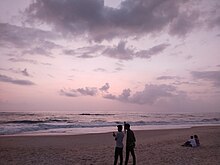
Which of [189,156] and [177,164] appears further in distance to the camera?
→ [189,156]

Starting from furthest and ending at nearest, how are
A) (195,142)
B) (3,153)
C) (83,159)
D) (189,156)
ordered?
(195,142)
(3,153)
(189,156)
(83,159)

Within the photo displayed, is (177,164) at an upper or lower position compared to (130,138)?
lower

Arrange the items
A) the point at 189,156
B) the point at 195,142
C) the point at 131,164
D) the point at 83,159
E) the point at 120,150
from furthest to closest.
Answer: the point at 195,142, the point at 189,156, the point at 83,159, the point at 131,164, the point at 120,150

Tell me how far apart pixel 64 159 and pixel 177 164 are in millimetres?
5025

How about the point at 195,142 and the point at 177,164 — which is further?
the point at 195,142

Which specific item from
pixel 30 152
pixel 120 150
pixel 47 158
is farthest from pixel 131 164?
pixel 30 152

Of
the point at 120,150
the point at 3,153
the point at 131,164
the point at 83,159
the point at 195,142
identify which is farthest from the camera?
the point at 195,142

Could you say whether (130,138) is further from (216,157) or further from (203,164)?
(216,157)

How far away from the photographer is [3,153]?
13602 millimetres

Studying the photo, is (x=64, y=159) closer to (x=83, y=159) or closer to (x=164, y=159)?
(x=83, y=159)

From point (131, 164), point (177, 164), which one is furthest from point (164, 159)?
point (131, 164)

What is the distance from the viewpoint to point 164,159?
12008mm

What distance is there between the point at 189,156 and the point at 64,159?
235 inches

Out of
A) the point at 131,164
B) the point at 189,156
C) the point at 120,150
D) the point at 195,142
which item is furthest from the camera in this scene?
the point at 195,142
